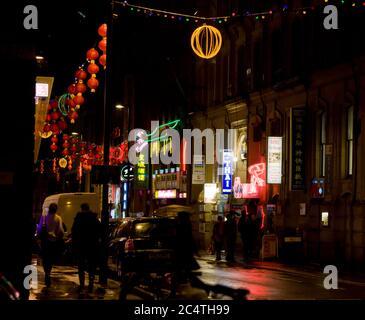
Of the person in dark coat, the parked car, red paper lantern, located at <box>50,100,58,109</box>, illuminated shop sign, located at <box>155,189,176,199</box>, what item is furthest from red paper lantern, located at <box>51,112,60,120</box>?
the person in dark coat

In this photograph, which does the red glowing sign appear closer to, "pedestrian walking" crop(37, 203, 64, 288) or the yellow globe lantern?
the yellow globe lantern

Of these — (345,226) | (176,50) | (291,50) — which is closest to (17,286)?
(345,226)

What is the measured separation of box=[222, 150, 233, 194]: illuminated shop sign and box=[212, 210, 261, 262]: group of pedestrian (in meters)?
6.29

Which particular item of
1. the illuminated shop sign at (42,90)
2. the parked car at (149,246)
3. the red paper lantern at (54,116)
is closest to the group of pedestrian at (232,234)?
the red paper lantern at (54,116)

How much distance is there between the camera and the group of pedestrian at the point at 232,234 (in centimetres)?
3102

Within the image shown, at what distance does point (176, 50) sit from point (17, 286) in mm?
38613

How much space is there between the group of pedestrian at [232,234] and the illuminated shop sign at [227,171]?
248 inches

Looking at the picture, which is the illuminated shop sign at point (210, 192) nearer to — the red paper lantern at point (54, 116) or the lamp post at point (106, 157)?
the red paper lantern at point (54, 116)

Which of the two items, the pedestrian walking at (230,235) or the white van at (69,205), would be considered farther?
the pedestrian walking at (230,235)

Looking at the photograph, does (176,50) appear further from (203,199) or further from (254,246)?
(254,246)

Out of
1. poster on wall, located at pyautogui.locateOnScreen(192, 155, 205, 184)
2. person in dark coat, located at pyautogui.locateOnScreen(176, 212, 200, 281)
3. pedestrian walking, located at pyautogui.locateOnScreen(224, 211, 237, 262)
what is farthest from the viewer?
poster on wall, located at pyautogui.locateOnScreen(192, 155, 205, 184)

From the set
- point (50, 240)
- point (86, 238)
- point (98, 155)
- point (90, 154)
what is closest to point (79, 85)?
point (50, 240)

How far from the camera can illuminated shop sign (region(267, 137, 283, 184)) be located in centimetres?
3362
